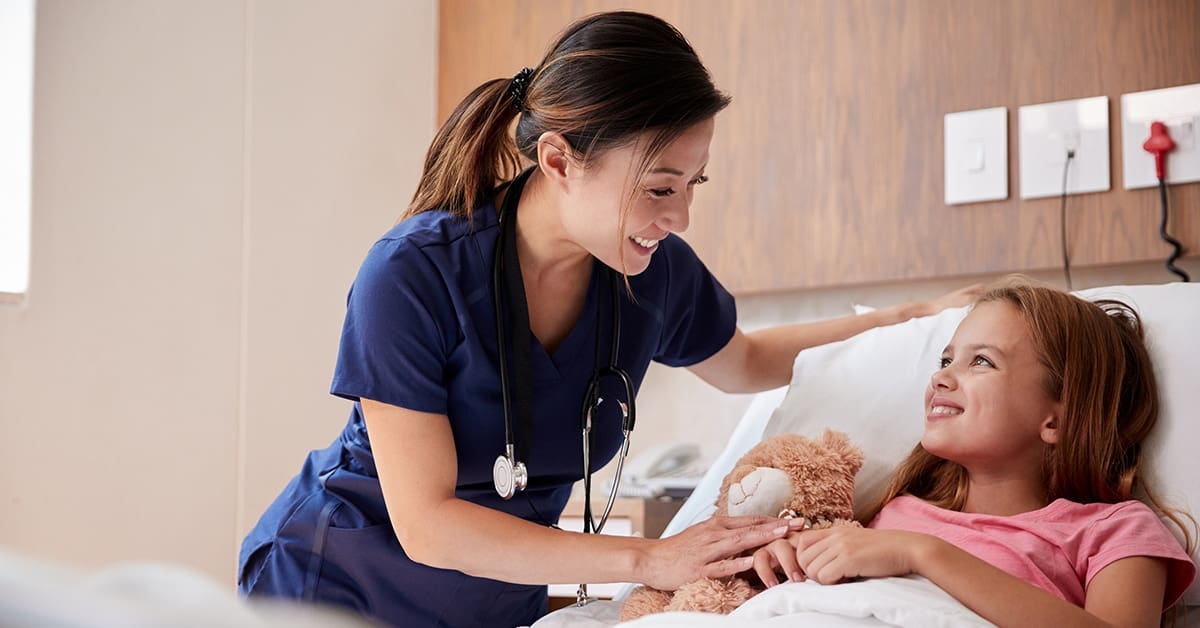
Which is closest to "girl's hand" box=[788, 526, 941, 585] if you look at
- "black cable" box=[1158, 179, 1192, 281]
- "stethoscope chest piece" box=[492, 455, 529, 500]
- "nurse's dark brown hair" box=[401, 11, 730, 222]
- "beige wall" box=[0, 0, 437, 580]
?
"stethoscope chest piece" box=[492, 455, 529, 500]

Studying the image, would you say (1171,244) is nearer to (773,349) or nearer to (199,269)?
(773,349)

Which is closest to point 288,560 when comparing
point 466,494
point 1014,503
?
point 466,494

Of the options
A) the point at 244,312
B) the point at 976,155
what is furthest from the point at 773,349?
the point at 244,312

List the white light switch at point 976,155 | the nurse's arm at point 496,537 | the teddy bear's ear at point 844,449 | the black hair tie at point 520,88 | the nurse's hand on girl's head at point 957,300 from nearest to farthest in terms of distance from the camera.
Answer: the nurse's arm at point 496,537, the teddy bear's ear at point 844,449, the black hair tie at point 520,88, the nurse's hand on girl's head at point 957,300, the white light switch at point 976,155

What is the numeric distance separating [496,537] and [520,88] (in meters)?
0.62

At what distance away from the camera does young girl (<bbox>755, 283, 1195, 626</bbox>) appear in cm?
118

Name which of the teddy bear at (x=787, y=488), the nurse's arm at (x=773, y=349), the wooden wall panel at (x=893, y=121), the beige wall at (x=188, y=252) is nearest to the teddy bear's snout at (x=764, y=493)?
the teddy bear at (x=787, y=488)

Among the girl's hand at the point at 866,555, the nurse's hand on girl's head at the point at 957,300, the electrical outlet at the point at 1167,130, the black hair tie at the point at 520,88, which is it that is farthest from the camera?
the electrical outlet at the point at 1167,130

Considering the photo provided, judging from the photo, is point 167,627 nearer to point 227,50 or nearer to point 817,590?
point 817,590

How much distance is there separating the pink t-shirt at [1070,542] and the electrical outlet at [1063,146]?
36.2 inches

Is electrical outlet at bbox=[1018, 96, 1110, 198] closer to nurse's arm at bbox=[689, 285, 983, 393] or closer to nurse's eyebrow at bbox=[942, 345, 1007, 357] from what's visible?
nurse's arm at bbox=[689, 285, 983, 393]

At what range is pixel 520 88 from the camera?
153 centimetres

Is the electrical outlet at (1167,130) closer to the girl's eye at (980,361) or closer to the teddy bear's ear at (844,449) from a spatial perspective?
the girl's eye at (980,361)

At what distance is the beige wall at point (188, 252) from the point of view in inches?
87.0
